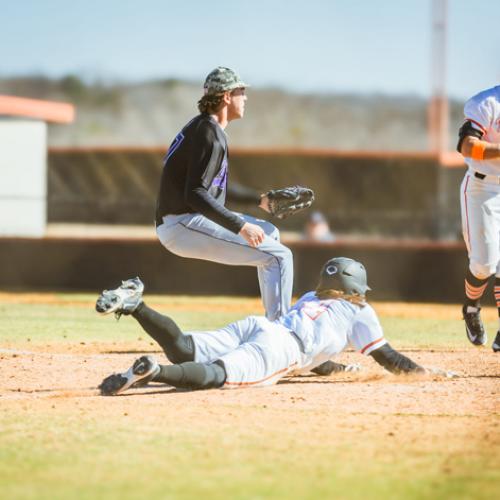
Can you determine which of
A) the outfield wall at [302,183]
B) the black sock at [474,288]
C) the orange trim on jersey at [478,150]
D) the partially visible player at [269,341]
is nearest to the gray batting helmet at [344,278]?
the partially visible player at [269,341]

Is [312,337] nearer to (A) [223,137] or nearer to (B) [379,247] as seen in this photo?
(A) [223,137]

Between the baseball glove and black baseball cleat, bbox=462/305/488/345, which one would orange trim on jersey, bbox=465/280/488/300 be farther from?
the baseball glove

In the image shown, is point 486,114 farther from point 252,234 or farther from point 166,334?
point 166,334

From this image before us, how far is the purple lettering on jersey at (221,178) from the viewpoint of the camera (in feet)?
23.7

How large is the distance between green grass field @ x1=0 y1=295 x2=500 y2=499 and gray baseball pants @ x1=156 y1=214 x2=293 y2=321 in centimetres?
68

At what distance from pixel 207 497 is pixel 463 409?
2381mm

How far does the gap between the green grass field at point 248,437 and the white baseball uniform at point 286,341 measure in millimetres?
142

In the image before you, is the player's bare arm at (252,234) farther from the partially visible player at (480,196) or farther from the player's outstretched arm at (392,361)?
the partially visible player at (480,196)

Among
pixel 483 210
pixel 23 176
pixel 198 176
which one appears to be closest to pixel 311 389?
pixel 198 176

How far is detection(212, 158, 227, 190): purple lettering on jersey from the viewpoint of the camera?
722 cm

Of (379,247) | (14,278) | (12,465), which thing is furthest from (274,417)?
(14,278)

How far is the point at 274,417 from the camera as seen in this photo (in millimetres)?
5402

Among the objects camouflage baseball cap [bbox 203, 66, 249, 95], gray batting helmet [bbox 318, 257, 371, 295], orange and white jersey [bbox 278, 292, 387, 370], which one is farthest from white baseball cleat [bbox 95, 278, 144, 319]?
camouflage baseball cap [bbox 203, 66, 249, 95]

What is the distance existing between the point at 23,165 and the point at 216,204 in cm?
1457
